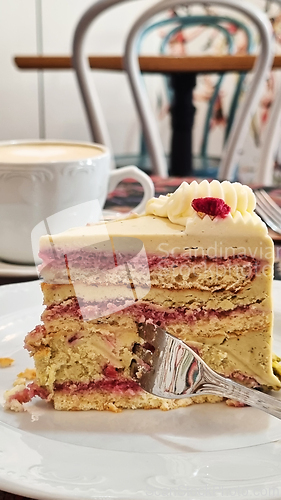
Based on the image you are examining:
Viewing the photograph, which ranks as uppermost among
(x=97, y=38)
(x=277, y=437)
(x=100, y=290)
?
(x=97, y=38)

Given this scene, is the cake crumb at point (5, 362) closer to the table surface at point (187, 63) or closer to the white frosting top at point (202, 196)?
the white frosting top at point (202, 196)

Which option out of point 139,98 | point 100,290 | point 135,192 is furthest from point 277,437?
point 139,98

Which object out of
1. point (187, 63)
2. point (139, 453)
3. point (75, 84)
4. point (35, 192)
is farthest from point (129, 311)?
point (75, 84)

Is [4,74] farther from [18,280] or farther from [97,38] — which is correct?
[18,280]

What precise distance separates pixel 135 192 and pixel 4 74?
254 cm

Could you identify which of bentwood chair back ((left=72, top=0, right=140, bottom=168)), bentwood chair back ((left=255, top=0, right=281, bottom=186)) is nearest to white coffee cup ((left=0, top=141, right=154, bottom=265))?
bentwood chair back ((left=72, top=0, right=140, bottom=168))

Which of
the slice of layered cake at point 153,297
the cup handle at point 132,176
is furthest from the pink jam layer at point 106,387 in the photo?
the cup handle at point 132,176

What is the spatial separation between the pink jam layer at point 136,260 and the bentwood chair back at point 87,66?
142cm

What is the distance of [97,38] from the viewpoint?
441 cm

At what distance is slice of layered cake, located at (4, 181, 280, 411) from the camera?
0.82 meters

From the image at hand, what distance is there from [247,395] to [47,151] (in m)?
0.85

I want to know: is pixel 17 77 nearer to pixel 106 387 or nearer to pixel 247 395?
pixel 106 387

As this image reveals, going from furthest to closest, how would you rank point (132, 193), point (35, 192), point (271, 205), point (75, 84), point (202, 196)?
point (75, 84), point (132, 193), point (271, 205), point (35, 192), point (202, 196)

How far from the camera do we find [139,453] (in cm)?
64
